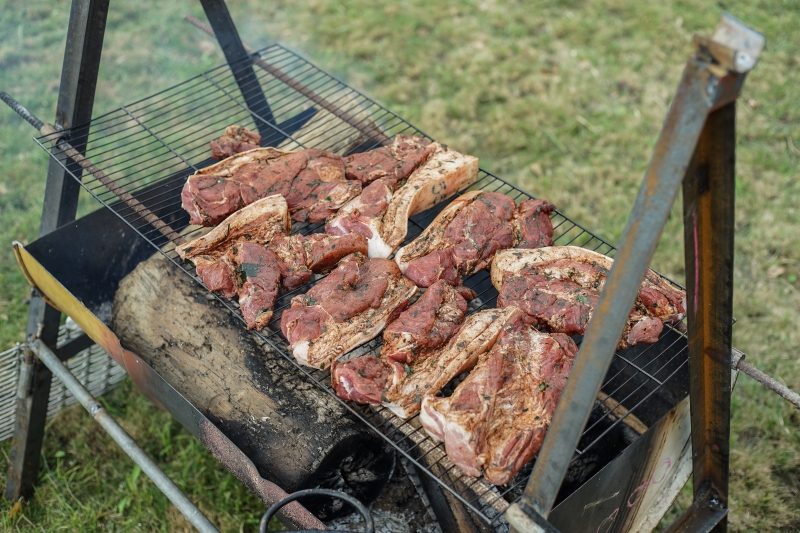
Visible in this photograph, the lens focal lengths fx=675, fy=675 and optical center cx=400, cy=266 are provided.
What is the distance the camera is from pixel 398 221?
339 cm

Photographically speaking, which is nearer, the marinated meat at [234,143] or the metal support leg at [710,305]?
the metal support leg at [710,305]

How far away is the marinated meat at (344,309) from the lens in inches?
114

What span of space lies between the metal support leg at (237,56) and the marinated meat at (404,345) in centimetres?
199

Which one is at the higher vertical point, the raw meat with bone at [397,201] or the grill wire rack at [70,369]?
the raw meat with bone at [397,201]

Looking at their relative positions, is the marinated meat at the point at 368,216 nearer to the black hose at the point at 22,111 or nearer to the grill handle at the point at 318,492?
the grill handle at the point at 318,492

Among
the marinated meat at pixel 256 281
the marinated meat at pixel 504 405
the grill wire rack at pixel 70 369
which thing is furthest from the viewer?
the grill wire rack at pixel 70 369

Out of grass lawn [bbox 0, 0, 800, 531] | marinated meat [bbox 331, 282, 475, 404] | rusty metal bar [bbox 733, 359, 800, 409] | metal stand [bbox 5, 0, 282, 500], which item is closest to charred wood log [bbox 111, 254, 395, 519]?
marinated meat [bbox 331, 282, 475, 404]

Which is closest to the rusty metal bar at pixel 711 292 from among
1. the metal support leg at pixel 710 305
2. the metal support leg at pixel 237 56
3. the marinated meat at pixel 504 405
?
the metal support leg at pixel 710 305

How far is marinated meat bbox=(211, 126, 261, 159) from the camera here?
393cm

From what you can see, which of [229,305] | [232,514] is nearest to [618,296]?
[229,305]

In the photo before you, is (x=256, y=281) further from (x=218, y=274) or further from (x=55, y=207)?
(x=55, y=207)

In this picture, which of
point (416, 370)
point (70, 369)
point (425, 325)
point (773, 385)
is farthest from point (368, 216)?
point (70, 369)

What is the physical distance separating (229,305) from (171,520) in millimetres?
1687

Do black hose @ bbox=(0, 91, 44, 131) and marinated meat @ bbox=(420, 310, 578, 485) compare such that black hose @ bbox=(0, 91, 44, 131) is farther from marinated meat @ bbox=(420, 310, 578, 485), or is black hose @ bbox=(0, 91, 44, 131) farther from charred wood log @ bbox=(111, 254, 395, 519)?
marinated meat @ bbox=(420, 310, 578, 485)
